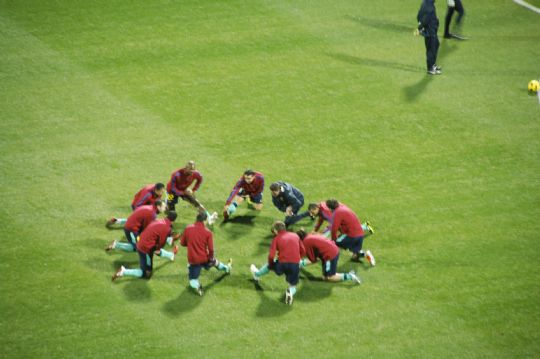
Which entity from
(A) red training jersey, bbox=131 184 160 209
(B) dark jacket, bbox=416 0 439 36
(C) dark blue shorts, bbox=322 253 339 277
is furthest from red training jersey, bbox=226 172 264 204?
(B) dark jacket, bbox=416 0 439 36

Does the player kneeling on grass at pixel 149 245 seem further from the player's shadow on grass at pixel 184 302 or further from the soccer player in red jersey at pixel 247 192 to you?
the soccer player in red jersey at pixel 247 192

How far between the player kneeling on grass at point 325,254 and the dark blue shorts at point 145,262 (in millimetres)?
2754

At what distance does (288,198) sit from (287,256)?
2062 millimetres

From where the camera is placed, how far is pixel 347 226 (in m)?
12.4

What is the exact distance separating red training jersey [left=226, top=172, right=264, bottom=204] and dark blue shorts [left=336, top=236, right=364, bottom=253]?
7.13 ft

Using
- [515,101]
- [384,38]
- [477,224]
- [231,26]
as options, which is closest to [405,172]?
[477,224]

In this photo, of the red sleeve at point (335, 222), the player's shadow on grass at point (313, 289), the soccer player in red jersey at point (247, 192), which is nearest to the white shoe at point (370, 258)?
the red sleeve at point (335, 222)

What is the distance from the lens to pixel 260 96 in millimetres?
17906

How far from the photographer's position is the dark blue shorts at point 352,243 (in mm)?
12469

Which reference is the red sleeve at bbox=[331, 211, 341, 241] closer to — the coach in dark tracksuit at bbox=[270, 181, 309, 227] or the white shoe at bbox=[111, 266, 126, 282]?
the coach in dark tracksuit at bbox=[270, 181, 309, 227]

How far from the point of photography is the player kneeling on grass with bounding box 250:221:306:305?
38.1 ft

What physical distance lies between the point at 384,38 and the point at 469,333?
11759 millimetres

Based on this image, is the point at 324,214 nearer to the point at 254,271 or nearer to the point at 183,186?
the point at 254,271

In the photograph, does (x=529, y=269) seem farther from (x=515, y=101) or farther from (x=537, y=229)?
(x=515, y=101)
